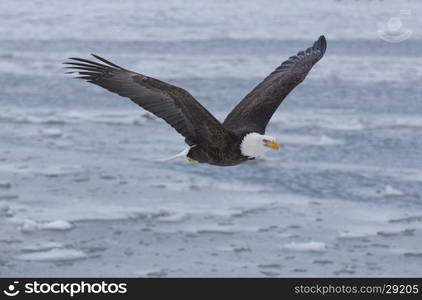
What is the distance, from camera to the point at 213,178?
9.95m

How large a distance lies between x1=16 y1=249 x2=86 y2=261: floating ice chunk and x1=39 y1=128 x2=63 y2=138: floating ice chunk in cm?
404

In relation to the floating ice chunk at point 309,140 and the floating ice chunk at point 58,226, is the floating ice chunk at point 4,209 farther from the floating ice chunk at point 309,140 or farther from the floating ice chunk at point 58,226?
the floating ice chunk at point 309,140

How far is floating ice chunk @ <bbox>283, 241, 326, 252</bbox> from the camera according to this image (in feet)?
25.7

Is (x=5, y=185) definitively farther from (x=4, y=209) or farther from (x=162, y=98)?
(x=162, y=98)

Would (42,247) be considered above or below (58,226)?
below

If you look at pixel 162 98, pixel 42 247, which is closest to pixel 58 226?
pixel 42 247

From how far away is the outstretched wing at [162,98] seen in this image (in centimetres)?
433

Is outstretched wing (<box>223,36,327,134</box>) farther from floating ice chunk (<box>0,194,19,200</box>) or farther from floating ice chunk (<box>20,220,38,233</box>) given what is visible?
floating ice chunk (<box>0,194,19,200</box>)

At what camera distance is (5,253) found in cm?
773

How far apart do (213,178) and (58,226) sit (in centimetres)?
219

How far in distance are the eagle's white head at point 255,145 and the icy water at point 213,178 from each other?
3157mm

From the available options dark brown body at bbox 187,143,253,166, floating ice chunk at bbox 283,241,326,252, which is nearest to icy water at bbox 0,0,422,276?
floating ice chunk at bbox 283,241,326,252

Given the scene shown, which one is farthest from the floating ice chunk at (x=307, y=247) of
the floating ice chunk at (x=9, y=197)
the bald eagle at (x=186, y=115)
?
the bald eagle at (x=186, y=115)

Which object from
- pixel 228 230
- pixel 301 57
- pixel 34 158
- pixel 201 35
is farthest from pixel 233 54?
pixel 301 57
